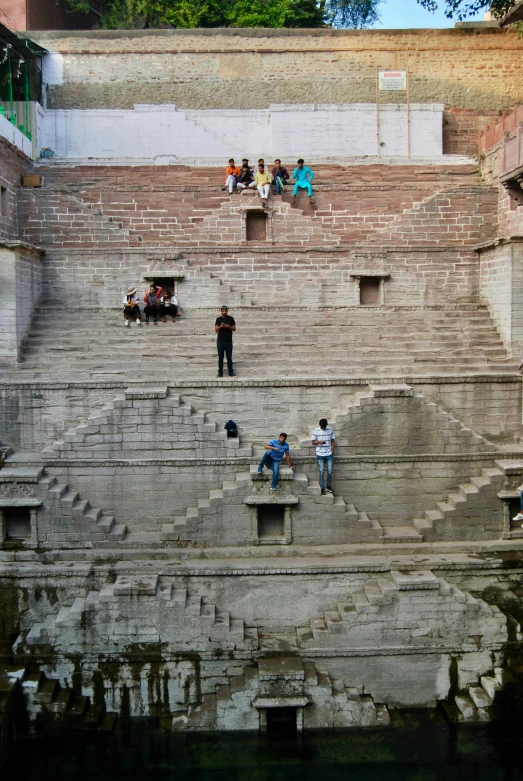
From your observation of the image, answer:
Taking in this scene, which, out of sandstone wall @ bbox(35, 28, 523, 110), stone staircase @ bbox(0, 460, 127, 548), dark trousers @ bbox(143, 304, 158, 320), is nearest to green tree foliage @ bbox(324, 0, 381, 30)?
sandstone wall @ bbox(35, 28, 523, 110)

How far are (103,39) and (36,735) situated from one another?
52.2 feet

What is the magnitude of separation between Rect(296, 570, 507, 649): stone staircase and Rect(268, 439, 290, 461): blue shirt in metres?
2.27

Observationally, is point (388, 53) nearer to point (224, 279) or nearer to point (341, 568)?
point (224, 279)

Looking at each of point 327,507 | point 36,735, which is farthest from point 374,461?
point 36,735

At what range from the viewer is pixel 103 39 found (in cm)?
2038

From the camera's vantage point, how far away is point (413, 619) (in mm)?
11695

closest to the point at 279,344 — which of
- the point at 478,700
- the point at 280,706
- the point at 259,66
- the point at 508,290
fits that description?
the point at 508,290

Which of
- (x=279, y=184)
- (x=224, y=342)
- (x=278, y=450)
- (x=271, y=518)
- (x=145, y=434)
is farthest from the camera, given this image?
(x=279, y=184)

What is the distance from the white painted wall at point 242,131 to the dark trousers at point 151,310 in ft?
20.9

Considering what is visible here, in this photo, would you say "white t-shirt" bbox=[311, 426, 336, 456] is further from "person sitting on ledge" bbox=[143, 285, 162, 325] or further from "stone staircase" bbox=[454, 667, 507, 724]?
"person sitting on ledge" bbox=[143, 285, 162, 325]

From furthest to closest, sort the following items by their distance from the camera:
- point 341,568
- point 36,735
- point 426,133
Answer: point 426,133, point 341,568, point 36,735

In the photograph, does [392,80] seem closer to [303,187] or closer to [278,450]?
[303,187]

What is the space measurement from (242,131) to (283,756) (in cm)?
1427

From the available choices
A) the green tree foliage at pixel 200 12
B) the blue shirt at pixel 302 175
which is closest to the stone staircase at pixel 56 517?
the blue shirt at pixel 302 175
